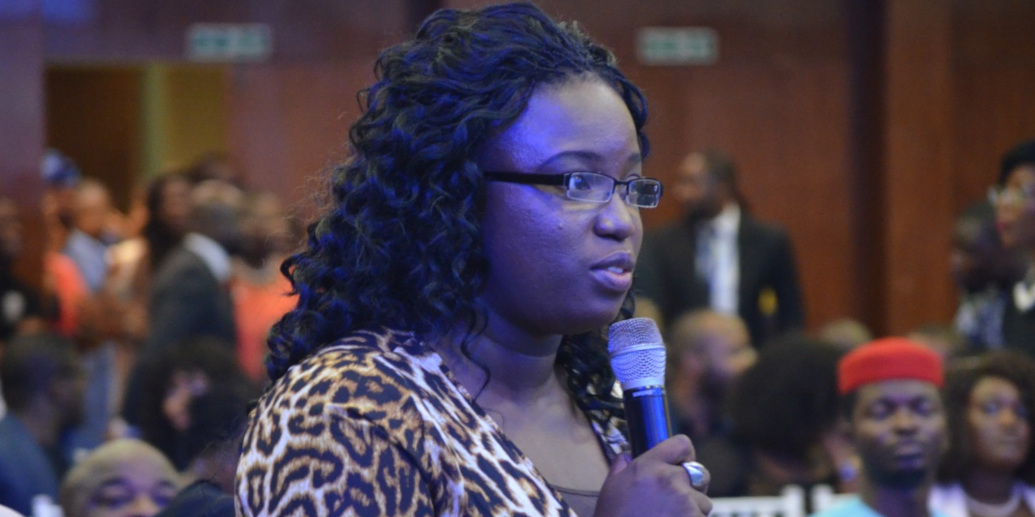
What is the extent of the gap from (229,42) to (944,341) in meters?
4.72

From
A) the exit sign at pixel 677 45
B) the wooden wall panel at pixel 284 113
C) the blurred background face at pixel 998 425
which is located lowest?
the blurred background face at pixel 998 425

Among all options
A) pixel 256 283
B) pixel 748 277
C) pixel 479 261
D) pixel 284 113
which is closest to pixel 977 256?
pixel 748 277

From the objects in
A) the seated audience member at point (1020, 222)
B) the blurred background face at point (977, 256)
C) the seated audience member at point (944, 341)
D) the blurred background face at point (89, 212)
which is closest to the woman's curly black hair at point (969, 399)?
the seated audience member at point (1020, 222)

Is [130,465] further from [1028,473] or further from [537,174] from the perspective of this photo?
[1028,473]

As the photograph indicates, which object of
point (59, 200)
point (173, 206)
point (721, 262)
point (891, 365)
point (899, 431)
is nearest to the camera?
point (899, 431)

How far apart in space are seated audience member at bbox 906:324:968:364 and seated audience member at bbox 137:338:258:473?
2.62 meters

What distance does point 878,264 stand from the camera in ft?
29.2

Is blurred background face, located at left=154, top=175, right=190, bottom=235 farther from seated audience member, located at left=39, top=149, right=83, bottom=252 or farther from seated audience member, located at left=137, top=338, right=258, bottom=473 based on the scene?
seated audience member, located at left=137, top=338, right=258, bottom=473

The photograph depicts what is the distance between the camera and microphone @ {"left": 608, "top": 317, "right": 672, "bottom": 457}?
177cm

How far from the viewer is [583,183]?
178 centimetres

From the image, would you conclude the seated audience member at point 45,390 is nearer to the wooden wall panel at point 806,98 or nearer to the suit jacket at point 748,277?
the suit jacket at point 748,277

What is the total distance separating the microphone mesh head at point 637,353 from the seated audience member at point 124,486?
6.84 ft

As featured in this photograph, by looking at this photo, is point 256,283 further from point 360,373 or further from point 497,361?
point 360,373

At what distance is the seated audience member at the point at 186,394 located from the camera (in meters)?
4.56
